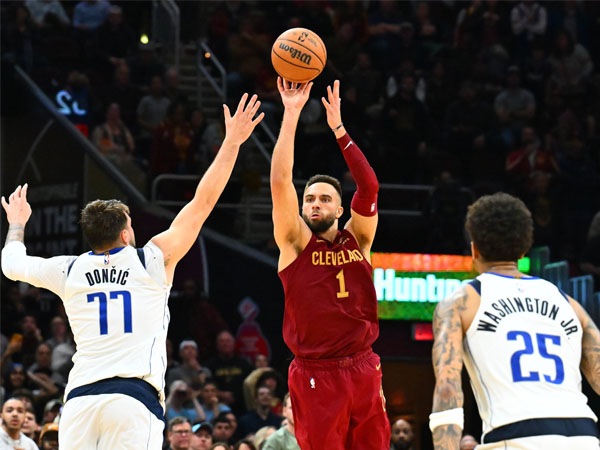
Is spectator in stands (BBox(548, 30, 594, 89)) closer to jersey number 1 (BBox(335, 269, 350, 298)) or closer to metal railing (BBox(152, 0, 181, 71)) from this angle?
metal railing (BBox(152, 0, 181, 71))

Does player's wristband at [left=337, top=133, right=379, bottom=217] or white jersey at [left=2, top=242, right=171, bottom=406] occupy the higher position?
player's wristband at [left=337, top=133, right=379, bottom=217]

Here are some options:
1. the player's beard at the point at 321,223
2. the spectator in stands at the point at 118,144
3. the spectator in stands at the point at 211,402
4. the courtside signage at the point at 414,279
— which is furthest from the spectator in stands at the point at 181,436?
the spectator in stands at the point at 118,144

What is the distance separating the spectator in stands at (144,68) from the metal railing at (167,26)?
0.89m

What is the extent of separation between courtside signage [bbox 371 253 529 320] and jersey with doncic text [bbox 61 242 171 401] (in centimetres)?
866

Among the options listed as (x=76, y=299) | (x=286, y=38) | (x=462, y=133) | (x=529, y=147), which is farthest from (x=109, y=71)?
(x=76, y=299)

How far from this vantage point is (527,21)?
65.8 ft

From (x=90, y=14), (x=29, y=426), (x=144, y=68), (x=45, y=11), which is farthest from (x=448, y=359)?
(x=45, y=11)

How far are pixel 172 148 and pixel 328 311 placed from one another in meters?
9.65

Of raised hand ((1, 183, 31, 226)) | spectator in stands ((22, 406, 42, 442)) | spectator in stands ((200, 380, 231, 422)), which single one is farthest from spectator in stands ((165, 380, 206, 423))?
raised hand ((1, 183, 31, 226))

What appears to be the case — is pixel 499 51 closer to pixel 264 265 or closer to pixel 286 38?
pixel 264 265

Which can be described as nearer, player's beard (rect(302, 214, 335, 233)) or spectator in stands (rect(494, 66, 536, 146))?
player's beard (rect(302, 214, 335, 233))

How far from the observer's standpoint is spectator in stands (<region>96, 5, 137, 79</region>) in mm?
18094

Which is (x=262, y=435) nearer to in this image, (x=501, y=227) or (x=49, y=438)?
(x=49, y=438)

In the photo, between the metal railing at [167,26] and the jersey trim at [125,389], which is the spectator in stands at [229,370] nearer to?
the metal railing at [167,26]
